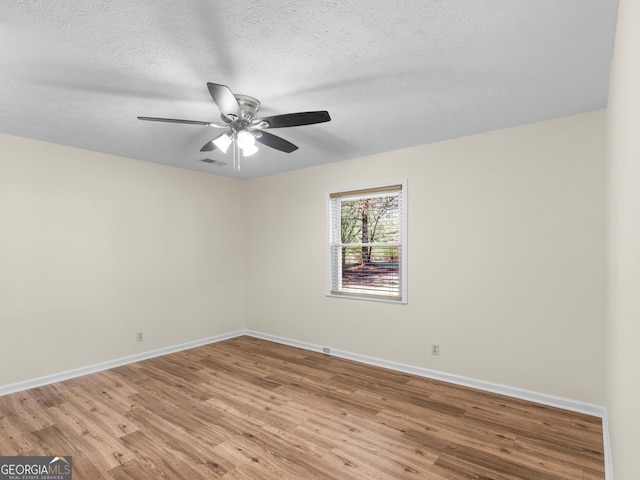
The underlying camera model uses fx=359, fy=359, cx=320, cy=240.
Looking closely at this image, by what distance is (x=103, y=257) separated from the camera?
4.19 meters

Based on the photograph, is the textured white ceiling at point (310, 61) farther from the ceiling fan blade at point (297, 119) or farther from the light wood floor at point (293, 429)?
the light wood floor at point (293, 429)

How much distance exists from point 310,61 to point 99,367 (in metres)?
4.01

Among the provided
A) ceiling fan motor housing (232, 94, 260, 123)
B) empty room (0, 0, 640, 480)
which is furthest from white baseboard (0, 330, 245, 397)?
ceiling fan motor housing (232, 94, 260, 123)

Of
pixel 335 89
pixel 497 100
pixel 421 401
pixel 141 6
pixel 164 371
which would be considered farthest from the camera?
pixel 164 371

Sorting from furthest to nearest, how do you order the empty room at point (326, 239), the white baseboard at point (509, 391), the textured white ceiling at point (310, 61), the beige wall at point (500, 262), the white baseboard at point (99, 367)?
the white baseboard at point (99, 367)
the beige wall at point (500, 262)
the white baseboard at point (509, 391)
the empty room at point (326, 239)
the textured white ceiling at point (310, 61)

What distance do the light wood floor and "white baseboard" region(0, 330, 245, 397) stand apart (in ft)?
0.39

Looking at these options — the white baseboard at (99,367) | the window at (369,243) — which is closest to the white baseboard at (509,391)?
the window at (369,243)

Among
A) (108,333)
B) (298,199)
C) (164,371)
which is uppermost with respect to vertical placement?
(298,199)

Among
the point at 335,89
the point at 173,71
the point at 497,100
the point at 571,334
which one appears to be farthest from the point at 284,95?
the point at 571,334

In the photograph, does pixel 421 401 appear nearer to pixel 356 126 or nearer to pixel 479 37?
pixel 356 126

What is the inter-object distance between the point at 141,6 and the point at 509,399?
12.8 ft

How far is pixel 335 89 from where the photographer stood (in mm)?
2549

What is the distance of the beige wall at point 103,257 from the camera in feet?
11.7

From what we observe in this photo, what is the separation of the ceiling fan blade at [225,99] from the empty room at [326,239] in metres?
0.04
